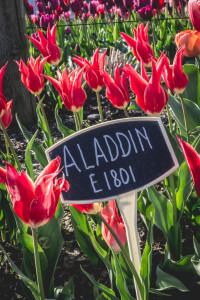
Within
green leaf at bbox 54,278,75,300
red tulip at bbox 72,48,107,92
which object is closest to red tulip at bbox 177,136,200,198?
green leaf at bbox 54,278,75,300

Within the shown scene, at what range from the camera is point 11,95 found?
2920mm

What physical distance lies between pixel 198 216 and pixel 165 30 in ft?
8.88

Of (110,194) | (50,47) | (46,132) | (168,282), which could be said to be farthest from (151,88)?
(50,47)

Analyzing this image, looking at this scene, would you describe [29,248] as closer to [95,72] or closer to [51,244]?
[51,244]

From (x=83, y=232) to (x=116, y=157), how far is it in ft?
1.71

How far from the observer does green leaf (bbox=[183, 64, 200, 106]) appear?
1.73 m

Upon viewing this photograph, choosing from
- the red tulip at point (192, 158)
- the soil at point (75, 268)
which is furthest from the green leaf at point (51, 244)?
the red tulip at point (192, 158)

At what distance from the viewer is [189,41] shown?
1.54m

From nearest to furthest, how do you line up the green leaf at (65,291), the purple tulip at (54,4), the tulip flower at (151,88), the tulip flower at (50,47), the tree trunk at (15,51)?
the tulip flower at (151,88) → the green leaf at (65,291) → the tulip flower at (50,47) → the tree trunk at (15,51) → the purple tulip at (54,4)

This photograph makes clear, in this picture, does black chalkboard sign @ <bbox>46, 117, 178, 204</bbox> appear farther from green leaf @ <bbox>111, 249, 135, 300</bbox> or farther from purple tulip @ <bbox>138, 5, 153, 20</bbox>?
purple tulip @ <bbox>138, 5, 153, 20</bbox>

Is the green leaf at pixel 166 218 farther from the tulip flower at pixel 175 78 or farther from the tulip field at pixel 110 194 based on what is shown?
the tulip flower at pixel 175 78

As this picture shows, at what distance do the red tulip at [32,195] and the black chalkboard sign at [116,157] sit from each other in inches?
2.9

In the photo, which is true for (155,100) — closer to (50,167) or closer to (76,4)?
(50,167)

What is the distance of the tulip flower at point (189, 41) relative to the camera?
153 centimetres
